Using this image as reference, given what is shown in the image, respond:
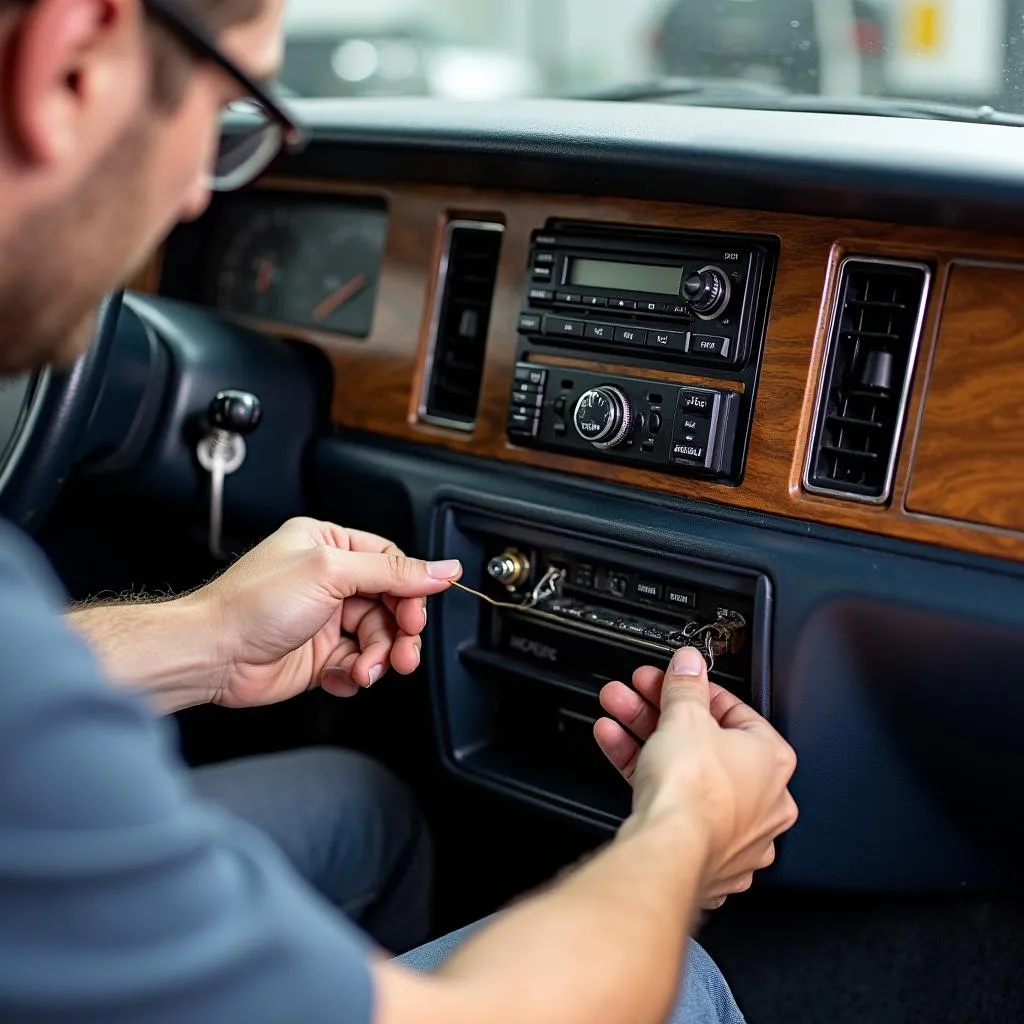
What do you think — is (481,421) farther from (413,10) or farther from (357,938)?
(413,10)

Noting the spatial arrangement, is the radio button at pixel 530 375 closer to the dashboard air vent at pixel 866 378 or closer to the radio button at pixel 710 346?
the radio button at pixel 710 346

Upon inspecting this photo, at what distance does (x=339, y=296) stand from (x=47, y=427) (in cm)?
50

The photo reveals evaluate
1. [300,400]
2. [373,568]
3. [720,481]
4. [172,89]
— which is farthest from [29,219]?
[300,400]

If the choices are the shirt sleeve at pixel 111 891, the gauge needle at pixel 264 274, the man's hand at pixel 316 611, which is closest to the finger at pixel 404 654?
the man's hand at pixel 316 611

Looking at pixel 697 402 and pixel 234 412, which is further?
pixel 234 412

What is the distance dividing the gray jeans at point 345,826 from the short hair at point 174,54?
90 cm

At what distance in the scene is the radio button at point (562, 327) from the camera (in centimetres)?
147

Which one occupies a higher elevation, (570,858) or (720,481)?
(720,481)

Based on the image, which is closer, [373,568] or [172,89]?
[172,89]

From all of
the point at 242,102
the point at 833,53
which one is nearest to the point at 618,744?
the point at 242,102

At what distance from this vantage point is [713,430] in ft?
4.48

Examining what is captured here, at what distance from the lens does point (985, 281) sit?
4.02ft

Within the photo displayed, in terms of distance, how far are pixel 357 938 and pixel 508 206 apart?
105cm

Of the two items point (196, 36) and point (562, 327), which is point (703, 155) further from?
point (196, 36)
